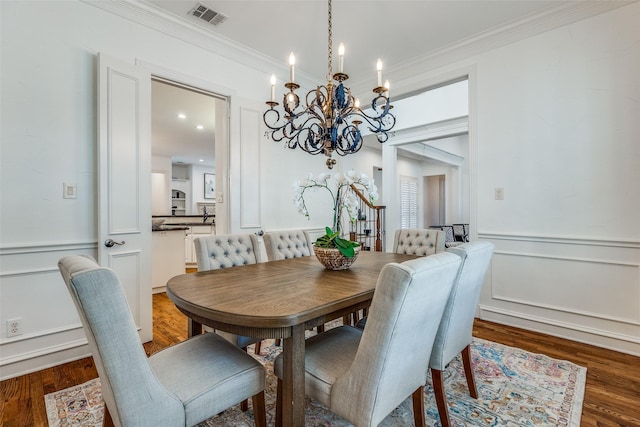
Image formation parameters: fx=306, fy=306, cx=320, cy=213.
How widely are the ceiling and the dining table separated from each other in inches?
87.4

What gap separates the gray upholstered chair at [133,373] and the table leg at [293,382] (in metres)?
0.17

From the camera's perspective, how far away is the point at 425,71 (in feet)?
11.3

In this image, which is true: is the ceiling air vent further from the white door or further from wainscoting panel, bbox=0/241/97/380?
wainscoting panel, bbox=0/241/97/380

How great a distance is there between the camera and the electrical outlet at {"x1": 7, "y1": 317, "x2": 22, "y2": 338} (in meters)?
2.01

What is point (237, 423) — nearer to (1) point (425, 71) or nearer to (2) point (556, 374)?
(2) point (556, 374)

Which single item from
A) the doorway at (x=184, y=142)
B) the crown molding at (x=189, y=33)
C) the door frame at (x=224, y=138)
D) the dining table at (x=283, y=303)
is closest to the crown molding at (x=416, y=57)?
the crown molding at (x=189, y=33)

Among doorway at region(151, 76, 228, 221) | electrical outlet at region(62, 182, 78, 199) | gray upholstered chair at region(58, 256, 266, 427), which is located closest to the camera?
gray upholstered chair at region(58, 256, 266, 427)

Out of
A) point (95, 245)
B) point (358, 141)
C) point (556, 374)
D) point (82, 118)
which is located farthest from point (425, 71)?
point (95, 245)

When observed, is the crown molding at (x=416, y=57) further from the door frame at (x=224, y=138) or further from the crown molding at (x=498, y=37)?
the door frame at (x=224, y=138)

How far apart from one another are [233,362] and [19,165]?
2057mm

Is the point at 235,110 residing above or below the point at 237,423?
above

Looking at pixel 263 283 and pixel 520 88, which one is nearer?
pixel 263 283

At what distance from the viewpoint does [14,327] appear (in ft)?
6.65

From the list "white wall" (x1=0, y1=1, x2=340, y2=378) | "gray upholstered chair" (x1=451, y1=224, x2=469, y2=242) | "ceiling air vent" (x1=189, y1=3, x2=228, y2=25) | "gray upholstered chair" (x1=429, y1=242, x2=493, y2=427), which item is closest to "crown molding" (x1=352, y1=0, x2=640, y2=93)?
"ceiling air vent" (x1=189, y1=3, x2=228, y2=25)
